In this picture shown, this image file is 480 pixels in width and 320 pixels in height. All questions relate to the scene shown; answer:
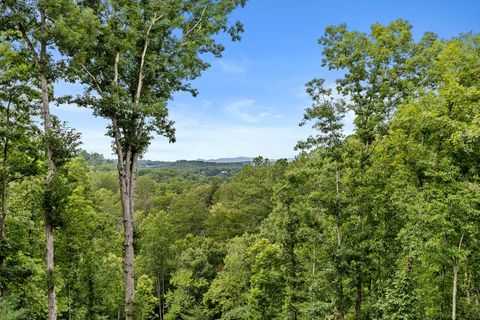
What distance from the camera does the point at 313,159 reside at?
16.1 meters

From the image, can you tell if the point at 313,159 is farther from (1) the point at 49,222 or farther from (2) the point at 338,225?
(1) the point at 49,222

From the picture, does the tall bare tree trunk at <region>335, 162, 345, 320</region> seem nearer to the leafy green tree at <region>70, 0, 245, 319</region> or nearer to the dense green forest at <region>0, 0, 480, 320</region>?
the dense green forest at <region>0, 0, 480, 320</region>

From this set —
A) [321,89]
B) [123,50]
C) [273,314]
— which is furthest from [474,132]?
[273,314]

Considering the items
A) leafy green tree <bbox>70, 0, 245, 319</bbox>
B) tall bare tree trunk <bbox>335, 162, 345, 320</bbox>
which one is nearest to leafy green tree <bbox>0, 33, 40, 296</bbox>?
leafy green tree <bbox>70, 0, 245, 319</bbox>

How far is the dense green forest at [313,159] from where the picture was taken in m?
10.8

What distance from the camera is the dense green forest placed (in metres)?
10.8

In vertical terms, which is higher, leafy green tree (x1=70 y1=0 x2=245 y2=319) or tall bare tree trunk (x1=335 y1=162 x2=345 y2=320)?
leafy green tree (x1=70 y1=0 x2=245 y2=319)

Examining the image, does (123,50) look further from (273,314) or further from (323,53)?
(273,314)

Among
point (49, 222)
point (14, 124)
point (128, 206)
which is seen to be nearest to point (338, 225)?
point (128, 206)

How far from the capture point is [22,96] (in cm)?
1277

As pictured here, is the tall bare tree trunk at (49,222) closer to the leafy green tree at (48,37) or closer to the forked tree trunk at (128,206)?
the leafy green tree at (48,37)

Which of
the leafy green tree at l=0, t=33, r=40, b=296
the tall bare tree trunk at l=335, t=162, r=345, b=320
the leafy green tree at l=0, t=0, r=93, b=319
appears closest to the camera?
the leafy green tree at l=0, t=0, r=93, b=319

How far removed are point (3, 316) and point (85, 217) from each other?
1255 cm

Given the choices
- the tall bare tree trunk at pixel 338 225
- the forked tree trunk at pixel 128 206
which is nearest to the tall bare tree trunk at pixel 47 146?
the forked tree trunk at pixel 128 206
